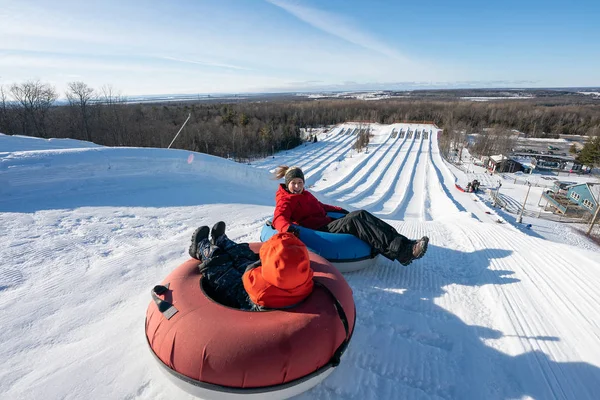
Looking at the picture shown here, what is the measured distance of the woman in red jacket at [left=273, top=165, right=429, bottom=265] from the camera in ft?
10.8

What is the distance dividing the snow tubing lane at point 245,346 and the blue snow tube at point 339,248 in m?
1.23

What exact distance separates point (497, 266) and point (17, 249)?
6023 mm

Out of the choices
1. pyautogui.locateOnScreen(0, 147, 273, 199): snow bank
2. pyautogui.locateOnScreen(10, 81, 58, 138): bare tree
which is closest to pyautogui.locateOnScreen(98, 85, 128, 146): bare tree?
pyautogui.locateOnScreen(10, 81, 58, 138): bare tree

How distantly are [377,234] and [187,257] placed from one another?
238 cm

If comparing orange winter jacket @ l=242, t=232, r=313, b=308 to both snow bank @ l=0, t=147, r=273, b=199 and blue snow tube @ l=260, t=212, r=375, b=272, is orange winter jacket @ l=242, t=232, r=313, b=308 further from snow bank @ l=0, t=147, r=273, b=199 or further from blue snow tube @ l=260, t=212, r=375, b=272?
snow bank @ l=0, t=147, r=273, b=199

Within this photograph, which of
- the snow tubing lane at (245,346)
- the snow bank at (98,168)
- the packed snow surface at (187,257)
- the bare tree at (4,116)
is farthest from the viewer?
the bare tree at (4,116)

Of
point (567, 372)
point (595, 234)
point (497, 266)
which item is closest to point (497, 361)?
point (567, 372)

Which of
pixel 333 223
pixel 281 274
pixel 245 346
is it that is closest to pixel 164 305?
pixel 245 346

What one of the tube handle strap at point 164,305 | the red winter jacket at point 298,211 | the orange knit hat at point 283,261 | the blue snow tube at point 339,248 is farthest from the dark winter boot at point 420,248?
the tube handle strap at point 164,305

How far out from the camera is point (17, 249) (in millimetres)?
3498

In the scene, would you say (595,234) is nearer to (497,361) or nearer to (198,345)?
(497,361)

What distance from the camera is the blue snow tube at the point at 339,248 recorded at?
3291 mm

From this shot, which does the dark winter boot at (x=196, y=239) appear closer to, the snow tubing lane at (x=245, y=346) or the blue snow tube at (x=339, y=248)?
the snow tubing lane at (x=245, y=346)

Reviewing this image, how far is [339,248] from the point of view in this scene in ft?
10.8
